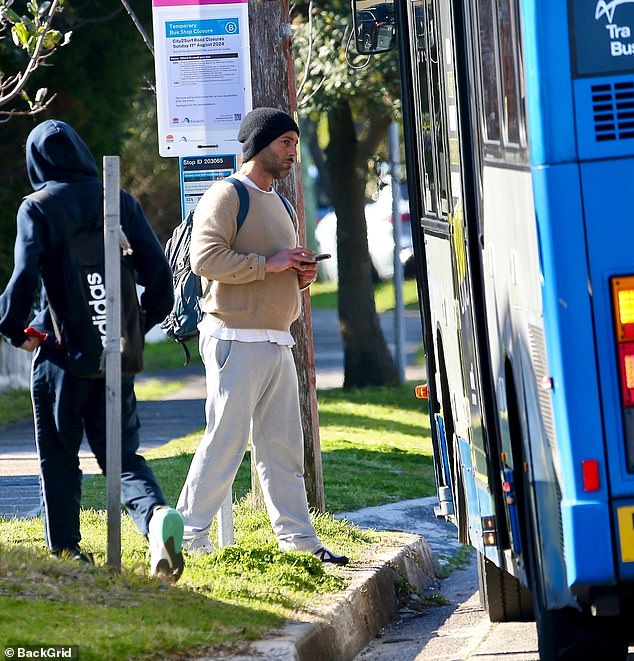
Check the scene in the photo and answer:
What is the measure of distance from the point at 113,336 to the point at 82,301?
12.3 inches

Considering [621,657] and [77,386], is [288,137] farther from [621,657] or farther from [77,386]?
[621,657]

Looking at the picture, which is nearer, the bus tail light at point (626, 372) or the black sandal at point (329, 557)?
the bus tail light at point (626, 372)

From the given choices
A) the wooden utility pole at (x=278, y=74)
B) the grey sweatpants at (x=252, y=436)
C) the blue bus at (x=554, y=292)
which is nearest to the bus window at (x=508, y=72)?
the blue bus at (x=554, y=292)

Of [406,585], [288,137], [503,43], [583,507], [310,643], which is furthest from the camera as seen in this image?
[406,585]

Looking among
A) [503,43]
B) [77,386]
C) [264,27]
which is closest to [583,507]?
[503,43]

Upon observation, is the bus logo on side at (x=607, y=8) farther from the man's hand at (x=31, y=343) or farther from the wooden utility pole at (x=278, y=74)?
the wooden utility pole at (x=278, y=74)

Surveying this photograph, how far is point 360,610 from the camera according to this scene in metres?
6.91

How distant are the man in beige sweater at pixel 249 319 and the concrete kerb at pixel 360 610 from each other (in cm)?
67

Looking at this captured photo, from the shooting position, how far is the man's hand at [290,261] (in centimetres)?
689

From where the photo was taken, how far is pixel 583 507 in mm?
4395

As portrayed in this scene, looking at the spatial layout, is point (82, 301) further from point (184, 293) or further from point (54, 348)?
point (184, 293)

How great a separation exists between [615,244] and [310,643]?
2.30 meters
